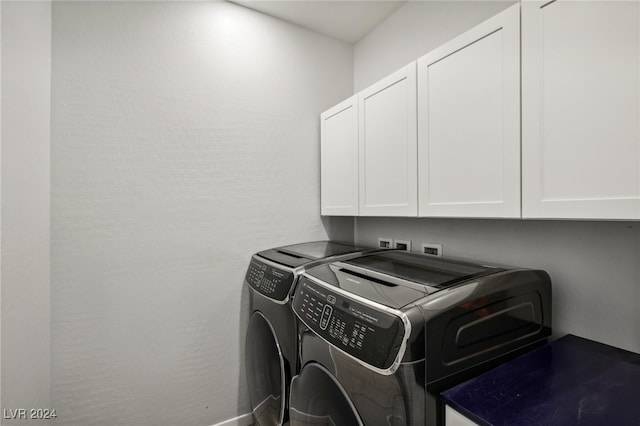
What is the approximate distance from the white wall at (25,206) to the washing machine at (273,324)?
0.92 meters

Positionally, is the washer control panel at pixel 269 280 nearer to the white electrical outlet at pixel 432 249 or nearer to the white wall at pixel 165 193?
the white wall at pixel 165 193

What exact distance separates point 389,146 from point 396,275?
2.37 ft

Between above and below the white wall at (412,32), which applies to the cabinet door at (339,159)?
below

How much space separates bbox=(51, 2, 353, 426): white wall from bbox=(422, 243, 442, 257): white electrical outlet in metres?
0.83

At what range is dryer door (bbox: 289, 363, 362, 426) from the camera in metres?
0.95

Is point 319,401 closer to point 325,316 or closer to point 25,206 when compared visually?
point 325,316

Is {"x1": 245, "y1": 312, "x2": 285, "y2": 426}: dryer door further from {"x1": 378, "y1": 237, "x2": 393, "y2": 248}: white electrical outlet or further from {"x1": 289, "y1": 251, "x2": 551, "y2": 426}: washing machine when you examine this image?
{"x1": 378, "y1": 237, "x2": 393, "y2": 248}: white electrical outlet

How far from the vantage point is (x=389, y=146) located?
5.01 feet

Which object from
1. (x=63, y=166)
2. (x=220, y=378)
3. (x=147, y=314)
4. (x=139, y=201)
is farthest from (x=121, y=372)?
(x=63, y=166)

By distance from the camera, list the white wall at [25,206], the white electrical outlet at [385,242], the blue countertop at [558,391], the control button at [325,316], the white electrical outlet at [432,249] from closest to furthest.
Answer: the blue countertop at [558,391] → the white wall at [25,206] → the control button at [325,316] → the white electrical outlet at [432,249] → the white electrical outlet at [385,242]

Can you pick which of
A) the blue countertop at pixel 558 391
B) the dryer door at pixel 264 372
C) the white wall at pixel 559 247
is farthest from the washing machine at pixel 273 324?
the blue countertop at pixel 558 391

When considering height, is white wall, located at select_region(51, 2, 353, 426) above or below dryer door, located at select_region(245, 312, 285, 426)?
above

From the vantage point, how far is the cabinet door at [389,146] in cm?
140

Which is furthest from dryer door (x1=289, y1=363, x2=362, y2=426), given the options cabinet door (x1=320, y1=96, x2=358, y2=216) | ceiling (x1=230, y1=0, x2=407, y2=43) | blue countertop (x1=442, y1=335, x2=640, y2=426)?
ceiling (x1=230, y1=0, x2=407, y2=43)
